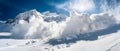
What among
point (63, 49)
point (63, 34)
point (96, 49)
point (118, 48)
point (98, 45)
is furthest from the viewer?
point (63, 34)

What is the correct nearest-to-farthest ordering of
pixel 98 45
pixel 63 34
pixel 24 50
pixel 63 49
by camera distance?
1. pixel 98 45
2. pixel 63 49
3. pixel 24 50
4. pixel 63 34

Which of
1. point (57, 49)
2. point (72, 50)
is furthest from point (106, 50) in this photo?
point (57, 49)

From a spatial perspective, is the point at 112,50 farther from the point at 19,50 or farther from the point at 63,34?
the point at 63,34

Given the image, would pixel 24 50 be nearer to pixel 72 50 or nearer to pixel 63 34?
pixel 72 50

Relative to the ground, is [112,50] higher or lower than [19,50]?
lower

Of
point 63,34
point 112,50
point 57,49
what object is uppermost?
point 63,34

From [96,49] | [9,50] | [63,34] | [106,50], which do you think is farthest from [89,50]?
[63,34]

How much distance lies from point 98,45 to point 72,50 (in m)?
12.5

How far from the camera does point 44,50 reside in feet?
443

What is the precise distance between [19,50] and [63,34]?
56.2 m

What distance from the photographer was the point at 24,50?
470 feet

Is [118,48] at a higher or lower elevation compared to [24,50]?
lower

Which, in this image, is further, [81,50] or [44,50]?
[44,50]

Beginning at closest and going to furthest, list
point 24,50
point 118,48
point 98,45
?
point 118,48, point 98,45, point 24,50
